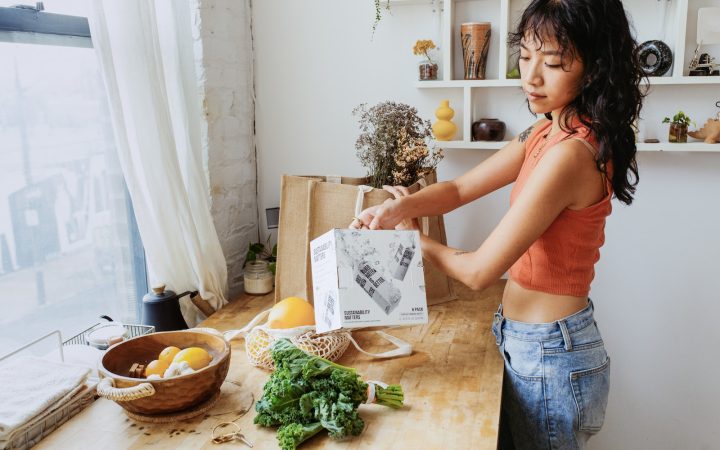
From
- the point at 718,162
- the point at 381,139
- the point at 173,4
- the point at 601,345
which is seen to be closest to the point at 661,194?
the point at 718,162

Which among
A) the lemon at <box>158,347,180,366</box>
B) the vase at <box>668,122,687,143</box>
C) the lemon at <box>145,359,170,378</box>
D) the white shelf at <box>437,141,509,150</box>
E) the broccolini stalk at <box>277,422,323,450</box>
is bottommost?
the broccolini stalk at <box>277,422,323,450</box>

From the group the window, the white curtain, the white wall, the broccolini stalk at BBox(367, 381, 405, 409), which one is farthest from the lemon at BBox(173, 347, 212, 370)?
the white wall

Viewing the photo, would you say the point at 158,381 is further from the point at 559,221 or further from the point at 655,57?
the point at 655,57

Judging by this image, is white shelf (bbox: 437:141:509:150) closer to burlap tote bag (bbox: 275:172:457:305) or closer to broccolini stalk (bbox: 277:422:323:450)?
burlap tote bag (bbox: 275:172:457:305)

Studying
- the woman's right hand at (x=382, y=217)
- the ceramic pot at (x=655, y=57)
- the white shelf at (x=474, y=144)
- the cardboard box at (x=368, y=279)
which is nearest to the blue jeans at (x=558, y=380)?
the cardboard box at (x=368, y=279)

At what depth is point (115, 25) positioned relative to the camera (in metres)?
1.61

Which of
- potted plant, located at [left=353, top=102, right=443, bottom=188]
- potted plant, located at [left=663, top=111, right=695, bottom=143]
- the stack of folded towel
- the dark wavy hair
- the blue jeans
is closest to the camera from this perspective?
the stack of folded towel

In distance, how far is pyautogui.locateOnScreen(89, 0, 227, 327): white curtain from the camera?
5.27 ft

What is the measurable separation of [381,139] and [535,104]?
1.87ft

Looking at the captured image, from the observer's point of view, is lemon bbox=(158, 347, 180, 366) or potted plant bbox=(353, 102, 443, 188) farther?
potted plant bbox=(353, 102, 443, 188)

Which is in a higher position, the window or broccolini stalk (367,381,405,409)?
the window

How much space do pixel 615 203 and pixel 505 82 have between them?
56cm

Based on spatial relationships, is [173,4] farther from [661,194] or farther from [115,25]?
[661,194]

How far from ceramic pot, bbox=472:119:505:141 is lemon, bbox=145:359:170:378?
4.22 feet
